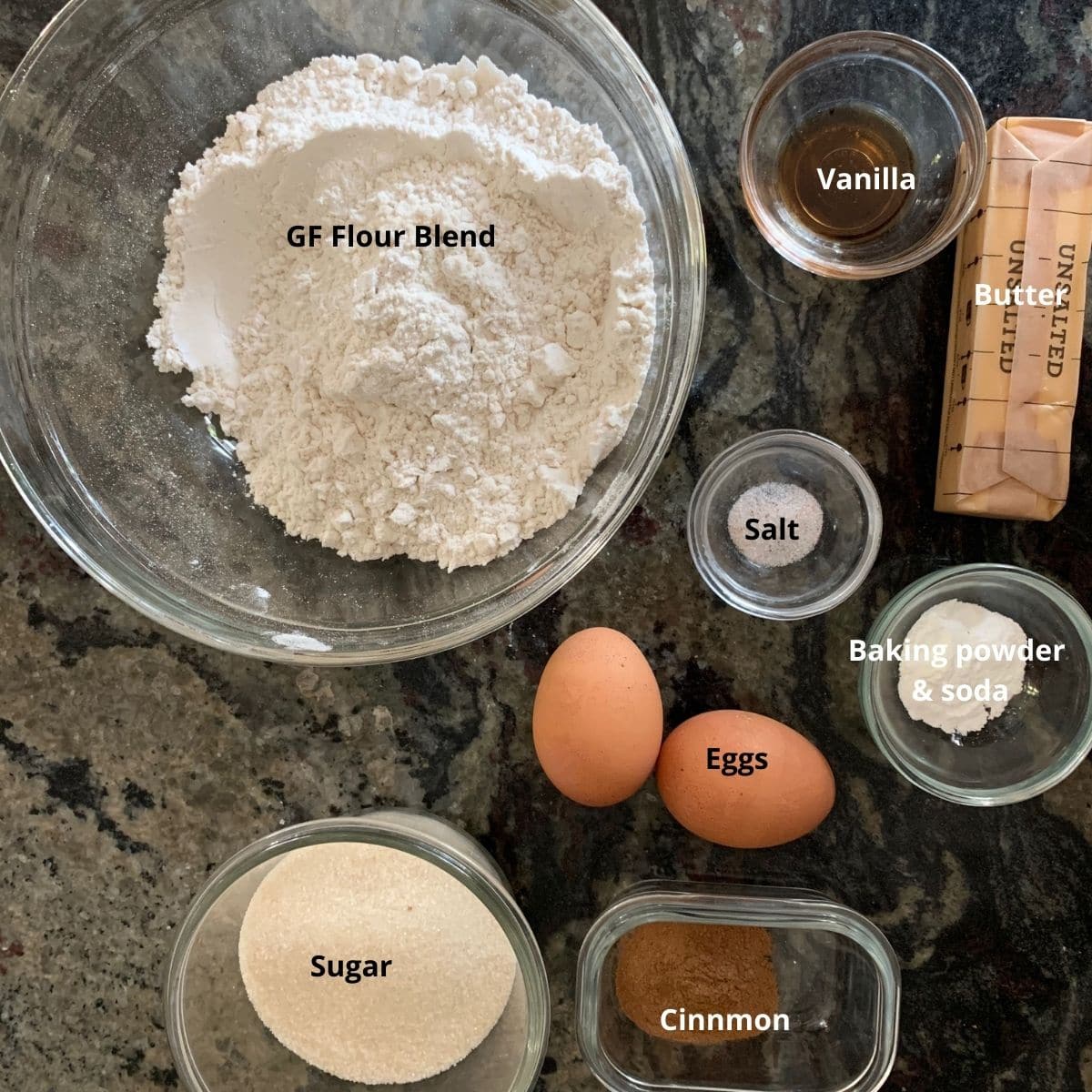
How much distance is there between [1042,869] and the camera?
121 cm

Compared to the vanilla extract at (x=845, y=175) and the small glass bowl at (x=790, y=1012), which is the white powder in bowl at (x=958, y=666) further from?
the vanilla extract at (x=845, y=175)

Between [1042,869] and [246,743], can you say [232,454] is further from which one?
[1042,869]

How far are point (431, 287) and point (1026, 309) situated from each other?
69 cm

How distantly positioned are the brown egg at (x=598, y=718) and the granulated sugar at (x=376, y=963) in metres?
0.18

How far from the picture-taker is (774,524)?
3.89ft

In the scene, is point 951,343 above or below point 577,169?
below

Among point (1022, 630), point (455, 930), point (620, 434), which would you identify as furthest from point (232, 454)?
point (1022, 630)

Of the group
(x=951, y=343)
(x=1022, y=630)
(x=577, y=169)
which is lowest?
(x=1022, y=630)

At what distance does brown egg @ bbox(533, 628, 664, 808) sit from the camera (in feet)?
3.40

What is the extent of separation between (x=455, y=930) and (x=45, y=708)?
0.60 m

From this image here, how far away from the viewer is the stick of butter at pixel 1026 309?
1091 mm

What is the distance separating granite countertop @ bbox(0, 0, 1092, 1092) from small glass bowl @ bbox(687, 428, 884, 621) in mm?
27

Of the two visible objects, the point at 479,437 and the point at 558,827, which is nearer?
the point at 479,437

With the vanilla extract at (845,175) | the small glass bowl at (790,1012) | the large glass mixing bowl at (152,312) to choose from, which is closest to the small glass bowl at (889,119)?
the vanilla extract at (845,175)
